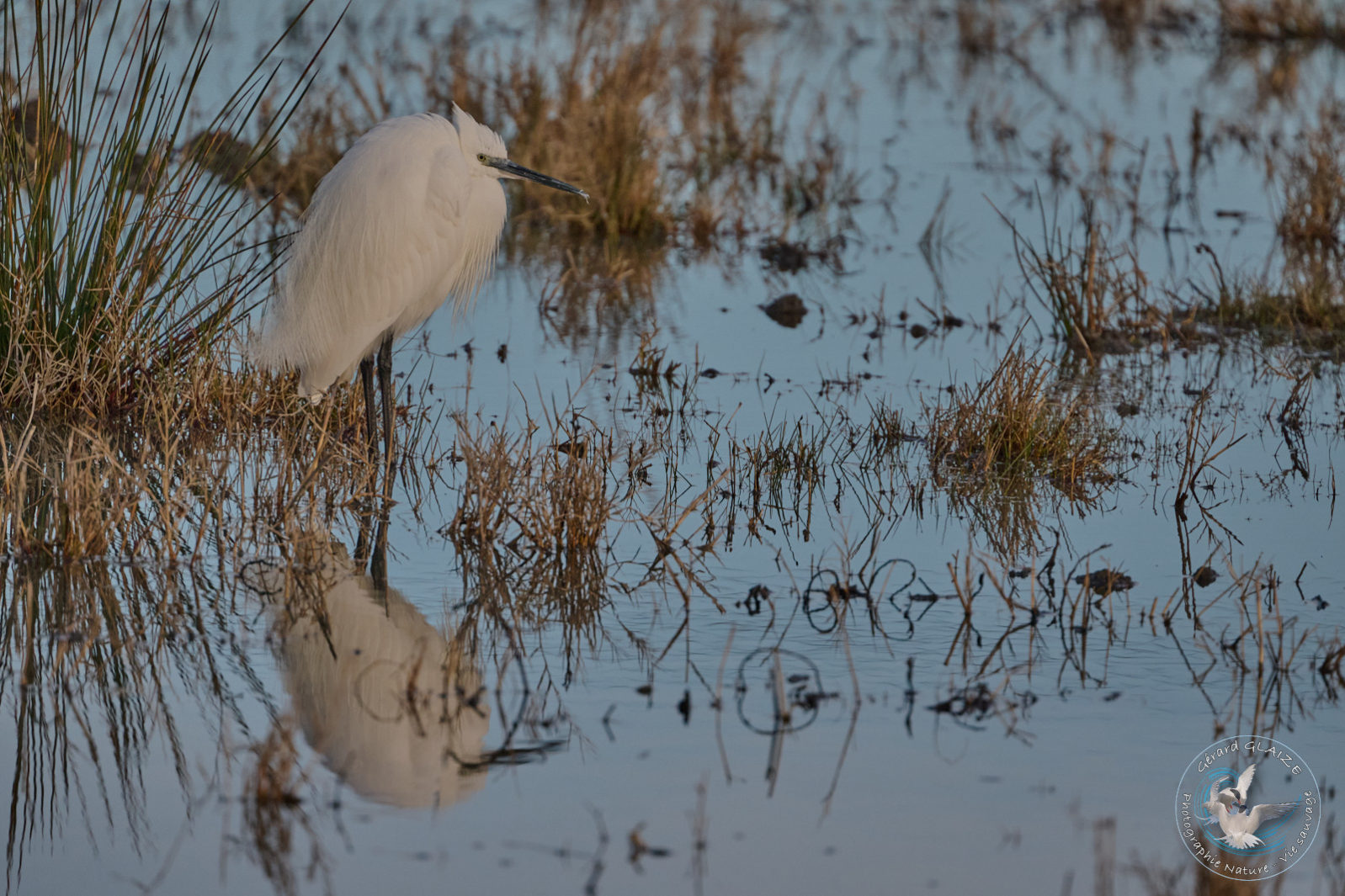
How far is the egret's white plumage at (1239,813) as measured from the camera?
277 centimetres

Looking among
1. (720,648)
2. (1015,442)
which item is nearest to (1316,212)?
(1015,442)

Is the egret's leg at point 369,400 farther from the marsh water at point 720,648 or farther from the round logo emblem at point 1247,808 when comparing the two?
the round logo emblem at point 1247,808

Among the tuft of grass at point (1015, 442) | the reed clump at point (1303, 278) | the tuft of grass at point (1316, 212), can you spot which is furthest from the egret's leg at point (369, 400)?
the tuft of grass at point (1316, 212)

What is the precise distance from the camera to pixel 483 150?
539 centimetres

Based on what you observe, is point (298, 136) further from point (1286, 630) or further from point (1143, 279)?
point (1286, 630)

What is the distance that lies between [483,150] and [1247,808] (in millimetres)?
3449

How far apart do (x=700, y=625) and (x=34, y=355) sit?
2.60 metres

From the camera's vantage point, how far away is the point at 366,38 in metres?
14.3

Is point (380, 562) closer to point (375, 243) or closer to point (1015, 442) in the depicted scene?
point (375, 243)

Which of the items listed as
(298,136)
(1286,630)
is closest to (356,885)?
(1286,630)

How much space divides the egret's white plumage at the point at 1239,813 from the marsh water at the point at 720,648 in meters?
0.07

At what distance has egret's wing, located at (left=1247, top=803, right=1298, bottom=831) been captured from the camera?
2814 mm

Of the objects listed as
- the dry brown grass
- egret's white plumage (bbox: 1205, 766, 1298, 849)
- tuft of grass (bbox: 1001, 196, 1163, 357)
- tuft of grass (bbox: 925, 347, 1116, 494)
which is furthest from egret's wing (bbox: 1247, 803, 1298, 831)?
the dry brown grass

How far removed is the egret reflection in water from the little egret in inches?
50.1
